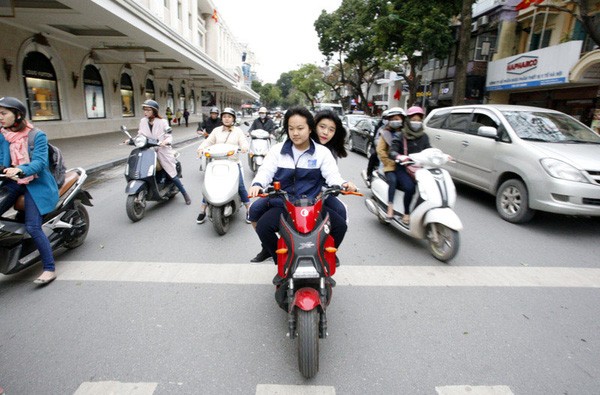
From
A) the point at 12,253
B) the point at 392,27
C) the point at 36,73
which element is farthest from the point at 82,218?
the point at 392,27

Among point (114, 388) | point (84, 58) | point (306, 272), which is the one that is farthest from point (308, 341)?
point (84, 58)

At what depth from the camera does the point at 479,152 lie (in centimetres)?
643

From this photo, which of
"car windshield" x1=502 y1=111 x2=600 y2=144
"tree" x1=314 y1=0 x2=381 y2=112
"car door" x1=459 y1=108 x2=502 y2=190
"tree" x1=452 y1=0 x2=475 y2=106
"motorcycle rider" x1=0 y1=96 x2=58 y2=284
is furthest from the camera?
"tree" x1=314 y1=0 x2=381 y2=112

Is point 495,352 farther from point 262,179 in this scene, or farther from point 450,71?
point 450,71

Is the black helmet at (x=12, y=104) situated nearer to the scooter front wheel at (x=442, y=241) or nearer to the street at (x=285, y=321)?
the street at (x=285, y=321)

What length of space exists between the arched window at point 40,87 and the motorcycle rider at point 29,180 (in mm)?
12120

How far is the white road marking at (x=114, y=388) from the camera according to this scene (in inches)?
83.2

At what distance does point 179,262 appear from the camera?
4.00m

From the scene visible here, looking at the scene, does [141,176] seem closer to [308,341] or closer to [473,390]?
[308,341]

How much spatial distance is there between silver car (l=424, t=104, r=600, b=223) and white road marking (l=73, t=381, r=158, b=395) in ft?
17.5

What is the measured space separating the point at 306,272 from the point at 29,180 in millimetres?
2857

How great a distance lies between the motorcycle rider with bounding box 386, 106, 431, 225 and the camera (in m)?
4.67

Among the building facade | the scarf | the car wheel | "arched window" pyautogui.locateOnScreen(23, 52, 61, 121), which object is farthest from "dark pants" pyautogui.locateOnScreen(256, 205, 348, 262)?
"arched window" pyautogui.locateOnScreen(23, 52, 61, 121)

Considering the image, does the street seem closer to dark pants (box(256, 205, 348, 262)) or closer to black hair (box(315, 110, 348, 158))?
dark pants (box(256, 205, 348, 262))
